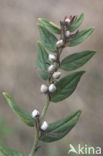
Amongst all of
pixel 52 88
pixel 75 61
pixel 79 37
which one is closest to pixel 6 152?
pixel 52 88

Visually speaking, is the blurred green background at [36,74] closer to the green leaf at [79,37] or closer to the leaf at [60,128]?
the leaf at [60,128]

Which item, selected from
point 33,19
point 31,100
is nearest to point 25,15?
point 33,19

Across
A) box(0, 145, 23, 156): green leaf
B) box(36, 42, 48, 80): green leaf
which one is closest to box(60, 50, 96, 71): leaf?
box(36, 42, 48, 80): green leaf

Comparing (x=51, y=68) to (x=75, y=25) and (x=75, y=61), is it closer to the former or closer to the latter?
(x=75, y=61)

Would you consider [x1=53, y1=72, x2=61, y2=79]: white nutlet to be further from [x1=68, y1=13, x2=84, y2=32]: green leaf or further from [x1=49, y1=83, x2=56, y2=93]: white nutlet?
[x1=68, y1=13, x2=84, y2=32]: green leaf

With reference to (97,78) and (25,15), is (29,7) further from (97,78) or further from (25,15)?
(97,78)
